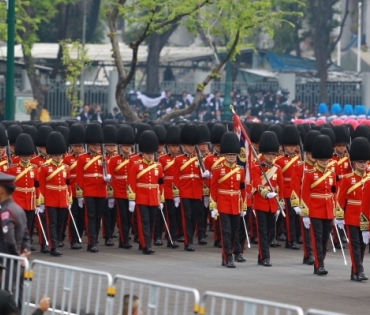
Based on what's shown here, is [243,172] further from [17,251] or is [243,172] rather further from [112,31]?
[112,31]

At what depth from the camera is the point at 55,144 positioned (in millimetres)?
A: 16312

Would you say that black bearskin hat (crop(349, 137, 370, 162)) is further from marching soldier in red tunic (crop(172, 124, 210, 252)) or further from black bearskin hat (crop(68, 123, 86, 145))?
black bearskin hat (crop(68, 123, 86, 145))

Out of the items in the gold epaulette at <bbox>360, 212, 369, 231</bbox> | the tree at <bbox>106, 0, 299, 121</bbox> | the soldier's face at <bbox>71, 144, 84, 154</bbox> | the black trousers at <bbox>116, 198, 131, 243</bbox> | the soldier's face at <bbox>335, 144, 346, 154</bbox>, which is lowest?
the black trousers at <bbox>116, 198, 131, 243</bbox>

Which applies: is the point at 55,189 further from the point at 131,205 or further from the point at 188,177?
the point at 188,177

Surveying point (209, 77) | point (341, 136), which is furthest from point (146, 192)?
point (209, 77)

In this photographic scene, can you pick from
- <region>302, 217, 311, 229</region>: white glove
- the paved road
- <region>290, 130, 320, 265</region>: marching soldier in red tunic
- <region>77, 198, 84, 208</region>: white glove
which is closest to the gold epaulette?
the paved road

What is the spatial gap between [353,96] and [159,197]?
26803 mm

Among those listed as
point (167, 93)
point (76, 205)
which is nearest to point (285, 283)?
point (76, 205)

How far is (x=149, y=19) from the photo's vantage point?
2420cm

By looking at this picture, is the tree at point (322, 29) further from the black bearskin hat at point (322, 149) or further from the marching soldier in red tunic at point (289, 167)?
the black bearskin hat at point (322, 149)

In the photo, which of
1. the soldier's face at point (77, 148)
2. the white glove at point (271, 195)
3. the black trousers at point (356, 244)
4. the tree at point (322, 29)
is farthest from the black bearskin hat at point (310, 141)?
the tree at point (322, 29)

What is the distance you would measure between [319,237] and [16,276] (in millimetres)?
5139

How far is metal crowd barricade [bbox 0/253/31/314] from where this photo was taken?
9820mm

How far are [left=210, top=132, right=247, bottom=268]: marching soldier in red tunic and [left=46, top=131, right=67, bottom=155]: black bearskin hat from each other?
89.6 inches
